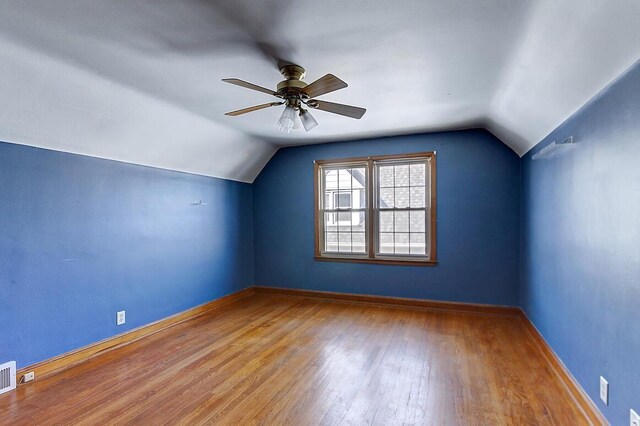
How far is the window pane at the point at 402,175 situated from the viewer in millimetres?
4723

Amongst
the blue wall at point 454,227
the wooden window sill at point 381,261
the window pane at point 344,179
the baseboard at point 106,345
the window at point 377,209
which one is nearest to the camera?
the baseboard at point 106,345

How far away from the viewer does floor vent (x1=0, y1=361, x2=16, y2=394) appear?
243 cm

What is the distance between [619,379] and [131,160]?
4342 mm

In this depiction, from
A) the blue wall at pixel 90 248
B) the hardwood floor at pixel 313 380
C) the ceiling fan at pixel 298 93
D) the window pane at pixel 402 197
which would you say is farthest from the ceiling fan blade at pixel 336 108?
the window pane at pixel 402 197

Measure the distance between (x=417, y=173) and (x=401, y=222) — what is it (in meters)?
0.75

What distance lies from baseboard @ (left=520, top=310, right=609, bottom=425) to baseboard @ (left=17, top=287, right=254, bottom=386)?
3972 mm

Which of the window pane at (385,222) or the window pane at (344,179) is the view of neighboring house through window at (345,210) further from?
the window pane at (385,222)

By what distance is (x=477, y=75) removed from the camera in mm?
2629

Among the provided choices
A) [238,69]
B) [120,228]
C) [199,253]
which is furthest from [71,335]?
[238,69]

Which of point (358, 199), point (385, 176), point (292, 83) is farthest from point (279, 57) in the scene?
point (358, 199)

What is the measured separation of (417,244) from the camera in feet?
15.3

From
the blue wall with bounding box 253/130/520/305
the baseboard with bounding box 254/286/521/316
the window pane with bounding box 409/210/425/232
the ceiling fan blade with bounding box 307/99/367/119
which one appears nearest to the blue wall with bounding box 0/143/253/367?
the baseboard with bounding box 254/286/521/316

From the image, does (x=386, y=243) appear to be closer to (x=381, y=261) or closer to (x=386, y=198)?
(x=381, y=261)

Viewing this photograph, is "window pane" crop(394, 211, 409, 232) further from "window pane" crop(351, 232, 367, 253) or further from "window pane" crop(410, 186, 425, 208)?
"window pane" crop(351, 232, 367, 253)
